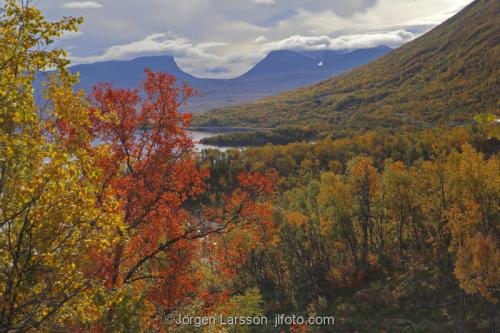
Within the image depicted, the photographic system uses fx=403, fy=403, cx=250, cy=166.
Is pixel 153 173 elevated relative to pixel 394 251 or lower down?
elevated

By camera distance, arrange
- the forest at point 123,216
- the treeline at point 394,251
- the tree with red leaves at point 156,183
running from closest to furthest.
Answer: the forest at point 123,216 < the tree with red leaves at point 156,183 < the treeline at point 394,251

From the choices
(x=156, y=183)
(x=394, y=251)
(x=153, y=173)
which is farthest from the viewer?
(x=394, y=251)

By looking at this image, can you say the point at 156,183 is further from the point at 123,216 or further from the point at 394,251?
the point at 394,251

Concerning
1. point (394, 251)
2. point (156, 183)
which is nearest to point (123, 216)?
point (156, 183)

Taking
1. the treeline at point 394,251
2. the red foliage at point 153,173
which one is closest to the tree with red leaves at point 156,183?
the red foliage at point 153,173

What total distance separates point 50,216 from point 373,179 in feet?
182

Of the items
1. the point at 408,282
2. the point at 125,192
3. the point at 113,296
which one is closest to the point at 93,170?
the point at 113,296

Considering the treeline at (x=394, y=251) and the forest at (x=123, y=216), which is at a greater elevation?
the forest at (x=123, y=216)

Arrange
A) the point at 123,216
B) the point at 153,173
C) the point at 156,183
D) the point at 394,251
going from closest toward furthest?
the point at 123,216 < the point at 156,183 < the point at 153,173 < the point at 394,251

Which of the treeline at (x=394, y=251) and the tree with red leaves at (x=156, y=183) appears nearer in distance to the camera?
the tree with red leaves at (x=156, y=183)

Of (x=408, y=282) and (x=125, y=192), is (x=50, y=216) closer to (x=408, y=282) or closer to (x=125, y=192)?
(x=125, y=192)

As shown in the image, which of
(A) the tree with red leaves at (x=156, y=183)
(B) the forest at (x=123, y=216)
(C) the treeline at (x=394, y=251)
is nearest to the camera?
(B) the forest at (x=123, y=216)

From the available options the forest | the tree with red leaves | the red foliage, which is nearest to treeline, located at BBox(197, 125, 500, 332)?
the forest

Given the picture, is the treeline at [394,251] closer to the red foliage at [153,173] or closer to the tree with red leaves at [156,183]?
the tree with red leaves at [156,183]
